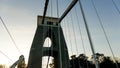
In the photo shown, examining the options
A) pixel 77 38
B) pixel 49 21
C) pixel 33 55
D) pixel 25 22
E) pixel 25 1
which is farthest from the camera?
pixel 49 21

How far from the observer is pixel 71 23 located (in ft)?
19.5

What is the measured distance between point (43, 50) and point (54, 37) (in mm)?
1784

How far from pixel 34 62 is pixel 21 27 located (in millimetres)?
2838

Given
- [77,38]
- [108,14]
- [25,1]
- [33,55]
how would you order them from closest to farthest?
1. [108,14]
2. [77,38]
3. [25,1]
4. [33,55]

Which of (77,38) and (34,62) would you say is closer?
(77,38)

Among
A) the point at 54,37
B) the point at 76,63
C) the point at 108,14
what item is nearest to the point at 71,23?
the point at 108,14

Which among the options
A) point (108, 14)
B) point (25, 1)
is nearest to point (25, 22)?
point (25, 1)

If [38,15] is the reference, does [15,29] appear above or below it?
below

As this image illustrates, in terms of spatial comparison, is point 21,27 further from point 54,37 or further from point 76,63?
point 76,63

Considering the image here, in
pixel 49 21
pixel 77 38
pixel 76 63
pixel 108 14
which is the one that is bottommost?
pixel 76 63

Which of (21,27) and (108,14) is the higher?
(21,27)

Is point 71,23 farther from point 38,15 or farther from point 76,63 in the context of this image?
point 38,15

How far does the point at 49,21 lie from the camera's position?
12703mm

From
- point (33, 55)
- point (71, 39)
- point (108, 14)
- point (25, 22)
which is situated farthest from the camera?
point (33, 55)
